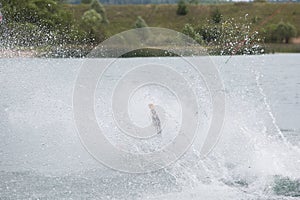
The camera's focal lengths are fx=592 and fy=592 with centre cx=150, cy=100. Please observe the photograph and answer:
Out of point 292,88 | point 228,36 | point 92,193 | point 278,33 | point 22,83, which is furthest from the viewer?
point 278,33

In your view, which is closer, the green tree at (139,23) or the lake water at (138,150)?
the lake water at (138,150)

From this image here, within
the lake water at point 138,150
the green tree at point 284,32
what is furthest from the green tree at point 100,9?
the lake water at point 138,150

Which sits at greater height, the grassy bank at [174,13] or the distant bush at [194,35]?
the grassy bank at [174,13]

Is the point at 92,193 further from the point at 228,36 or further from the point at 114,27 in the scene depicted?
the point at 114,27

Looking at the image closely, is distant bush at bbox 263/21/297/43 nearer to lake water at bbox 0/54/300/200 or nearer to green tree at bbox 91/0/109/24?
green tree at bbox 91/0/109/24

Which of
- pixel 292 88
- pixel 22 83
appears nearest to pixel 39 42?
pixel 292 88

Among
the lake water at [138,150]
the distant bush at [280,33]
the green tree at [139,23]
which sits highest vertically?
the green tree at [139,23]

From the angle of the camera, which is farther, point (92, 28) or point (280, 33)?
point (280, 33)

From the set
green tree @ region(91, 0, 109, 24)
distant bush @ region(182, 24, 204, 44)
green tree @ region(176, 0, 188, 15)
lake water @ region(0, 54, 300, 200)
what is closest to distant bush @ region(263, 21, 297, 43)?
distant bush @ region(182, 24, 204, 44)

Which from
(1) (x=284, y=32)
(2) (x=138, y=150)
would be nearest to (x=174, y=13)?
(1) (x=284, y=32)

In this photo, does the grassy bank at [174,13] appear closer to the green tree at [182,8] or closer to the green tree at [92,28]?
the green tree at [182,8]

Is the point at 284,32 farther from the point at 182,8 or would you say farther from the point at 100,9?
the point at 100,9

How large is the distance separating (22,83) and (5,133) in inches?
343

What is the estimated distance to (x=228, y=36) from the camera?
52.1 meters
